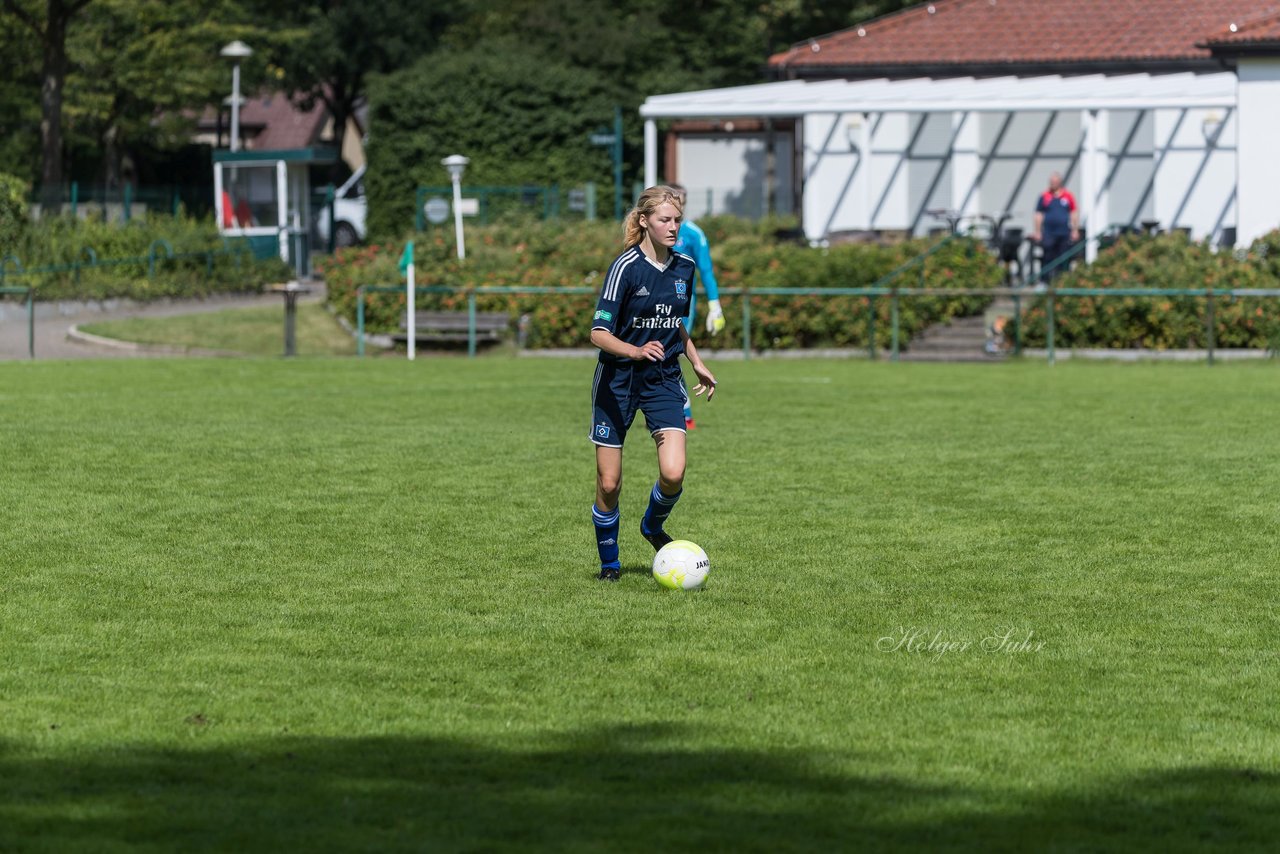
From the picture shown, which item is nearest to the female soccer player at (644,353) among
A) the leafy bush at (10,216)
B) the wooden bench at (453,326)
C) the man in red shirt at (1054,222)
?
the wooden bench at (453,326)

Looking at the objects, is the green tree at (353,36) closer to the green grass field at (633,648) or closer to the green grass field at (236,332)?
the green grass field at (236,332)

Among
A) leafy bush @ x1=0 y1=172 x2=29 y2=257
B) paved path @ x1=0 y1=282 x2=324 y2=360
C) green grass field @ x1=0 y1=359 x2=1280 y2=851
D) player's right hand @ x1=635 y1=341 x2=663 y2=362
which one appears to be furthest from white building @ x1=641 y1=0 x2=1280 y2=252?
player's right hand @ x1=635 y1=341 x2=663 y2=362

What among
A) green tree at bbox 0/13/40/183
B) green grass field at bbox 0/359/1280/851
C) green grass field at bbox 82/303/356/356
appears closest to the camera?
green grass field at bbox 0/359/1280/851

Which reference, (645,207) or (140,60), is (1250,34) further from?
(140,60)

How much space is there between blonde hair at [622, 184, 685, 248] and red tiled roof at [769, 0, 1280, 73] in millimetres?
30190

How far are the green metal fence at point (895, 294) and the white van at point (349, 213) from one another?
25007mm

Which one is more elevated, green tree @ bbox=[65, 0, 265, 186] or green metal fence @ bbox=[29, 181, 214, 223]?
green tree @ bbox=[65, 0, 265, 186]

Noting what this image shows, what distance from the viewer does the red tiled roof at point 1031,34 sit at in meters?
38.2

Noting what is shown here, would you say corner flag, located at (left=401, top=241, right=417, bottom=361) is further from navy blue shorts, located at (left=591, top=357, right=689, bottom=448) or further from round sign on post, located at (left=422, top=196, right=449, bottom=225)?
navy blue shorts, located at (left=591, top=357, right=689, bottom=448)

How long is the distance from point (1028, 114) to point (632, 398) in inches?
1144

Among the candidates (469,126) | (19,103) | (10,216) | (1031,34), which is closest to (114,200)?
(469,126)

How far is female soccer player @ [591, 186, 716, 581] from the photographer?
9477 mm

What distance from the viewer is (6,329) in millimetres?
31406

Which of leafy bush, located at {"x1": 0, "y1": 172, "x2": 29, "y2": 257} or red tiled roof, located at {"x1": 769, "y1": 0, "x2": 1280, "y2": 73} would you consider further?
red tiled roof, located at {"x1": 769, "y1": 0, "x2": 1280, "y2": 73}
